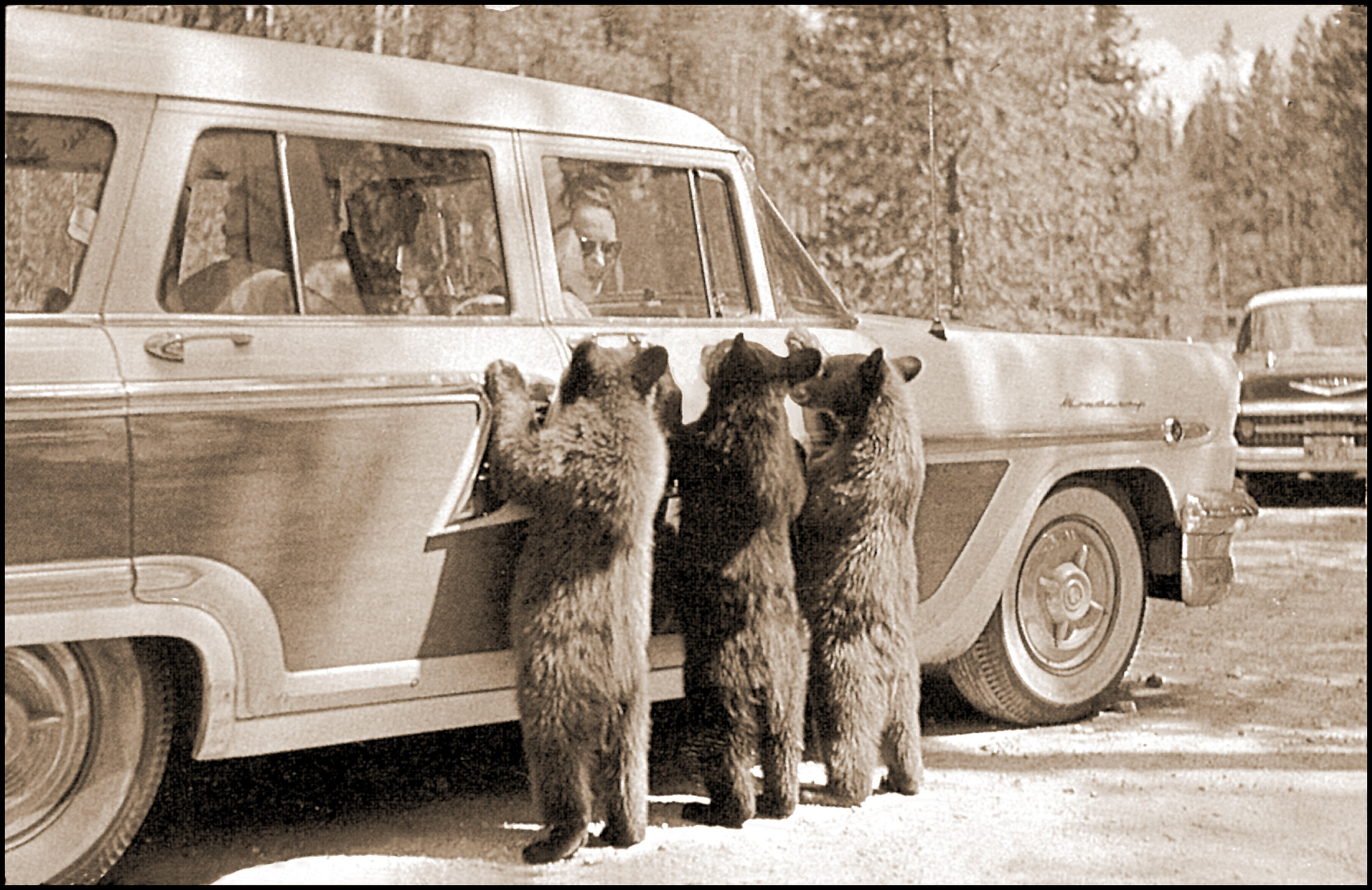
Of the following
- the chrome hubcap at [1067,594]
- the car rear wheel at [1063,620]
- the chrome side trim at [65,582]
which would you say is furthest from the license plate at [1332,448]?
the chrome side trim at [65,582]

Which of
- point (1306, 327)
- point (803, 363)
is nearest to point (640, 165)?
point (803, 363)

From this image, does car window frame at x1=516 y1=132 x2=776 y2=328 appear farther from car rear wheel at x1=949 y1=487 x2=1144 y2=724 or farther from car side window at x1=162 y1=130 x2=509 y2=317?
car rear wheel at x1=949 y1=487 x2=1144 y2=724

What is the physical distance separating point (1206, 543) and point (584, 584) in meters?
3.19

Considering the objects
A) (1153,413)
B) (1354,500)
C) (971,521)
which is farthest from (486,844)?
(1354,500)

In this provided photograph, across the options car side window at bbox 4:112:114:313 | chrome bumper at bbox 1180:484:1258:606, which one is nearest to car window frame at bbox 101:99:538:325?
car side window at bbox 4:112:114:313

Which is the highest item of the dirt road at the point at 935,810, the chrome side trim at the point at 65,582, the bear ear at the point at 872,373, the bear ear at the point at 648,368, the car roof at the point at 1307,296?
the car roof at the point at 1307,296

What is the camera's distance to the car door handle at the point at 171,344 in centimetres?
387

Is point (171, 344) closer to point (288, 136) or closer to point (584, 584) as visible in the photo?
point (288, 136)

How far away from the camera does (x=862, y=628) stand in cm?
479

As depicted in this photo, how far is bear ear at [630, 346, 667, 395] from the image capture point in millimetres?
4355

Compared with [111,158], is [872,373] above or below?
below

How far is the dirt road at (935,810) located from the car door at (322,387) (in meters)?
0.58

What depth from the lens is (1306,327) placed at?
51.5 feet

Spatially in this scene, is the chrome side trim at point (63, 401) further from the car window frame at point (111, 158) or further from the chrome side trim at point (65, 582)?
the chrome side trim at point (65, 582)
